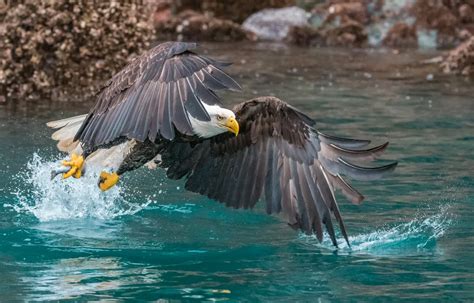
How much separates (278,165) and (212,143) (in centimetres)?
63

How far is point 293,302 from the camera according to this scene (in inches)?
250

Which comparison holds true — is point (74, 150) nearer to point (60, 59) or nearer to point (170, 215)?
Answer: point (170, 215)

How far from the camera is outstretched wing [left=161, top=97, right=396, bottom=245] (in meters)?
7.56

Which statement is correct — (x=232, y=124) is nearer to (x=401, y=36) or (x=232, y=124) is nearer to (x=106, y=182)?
(x=106, y=182)

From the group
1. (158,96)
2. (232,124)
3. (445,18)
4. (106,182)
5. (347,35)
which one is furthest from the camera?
(445,18)

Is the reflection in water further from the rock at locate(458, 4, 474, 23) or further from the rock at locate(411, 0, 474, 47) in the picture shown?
the rock at locate(458, 4, 474, 23)

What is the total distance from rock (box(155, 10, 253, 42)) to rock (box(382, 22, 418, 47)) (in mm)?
2693

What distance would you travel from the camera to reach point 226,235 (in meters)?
7.98

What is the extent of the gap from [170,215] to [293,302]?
2.46 m

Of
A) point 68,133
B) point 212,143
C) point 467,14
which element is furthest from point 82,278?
point 467,14

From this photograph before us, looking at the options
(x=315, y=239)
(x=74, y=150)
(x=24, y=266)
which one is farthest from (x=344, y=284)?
(x=74, y=150)

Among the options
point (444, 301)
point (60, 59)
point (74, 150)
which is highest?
point (60, 59)

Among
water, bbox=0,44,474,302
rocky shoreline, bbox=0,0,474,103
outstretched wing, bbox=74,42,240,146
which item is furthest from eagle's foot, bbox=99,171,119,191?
rocky shoreline, bbox=0,0,474,103

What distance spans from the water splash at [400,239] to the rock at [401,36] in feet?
40.0
